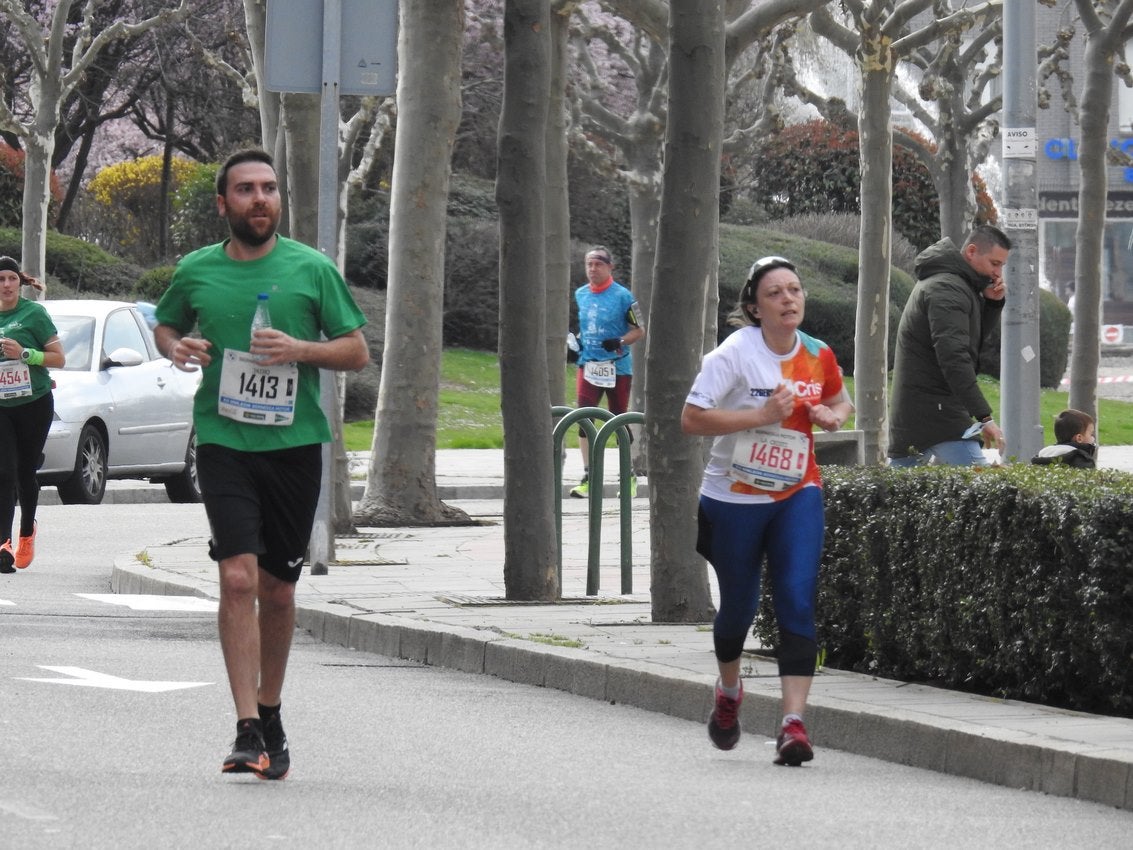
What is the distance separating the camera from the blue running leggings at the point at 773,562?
7.63 meters

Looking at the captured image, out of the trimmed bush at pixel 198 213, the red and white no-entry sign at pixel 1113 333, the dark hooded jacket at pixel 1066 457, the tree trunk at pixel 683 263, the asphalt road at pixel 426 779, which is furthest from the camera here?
the red and white no-entry sign at pixel 1113 333

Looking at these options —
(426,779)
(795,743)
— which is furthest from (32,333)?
(795,743)

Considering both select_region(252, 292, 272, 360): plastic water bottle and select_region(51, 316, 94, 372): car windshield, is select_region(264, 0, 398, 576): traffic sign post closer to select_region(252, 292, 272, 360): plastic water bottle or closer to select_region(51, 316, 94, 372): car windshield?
select_region(252, 292, 272, 360): plastic water bottle

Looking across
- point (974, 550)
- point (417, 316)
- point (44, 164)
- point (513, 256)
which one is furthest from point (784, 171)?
point (974, 550)

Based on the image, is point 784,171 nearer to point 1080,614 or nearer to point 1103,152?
point 1103,152

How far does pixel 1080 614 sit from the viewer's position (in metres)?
7.72

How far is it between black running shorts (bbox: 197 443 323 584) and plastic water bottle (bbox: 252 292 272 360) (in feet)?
1.25

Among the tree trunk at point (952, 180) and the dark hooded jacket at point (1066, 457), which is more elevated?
the tree trunk at point (952, 180)

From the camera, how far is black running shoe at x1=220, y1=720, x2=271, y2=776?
690 cm

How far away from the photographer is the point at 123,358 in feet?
64.8

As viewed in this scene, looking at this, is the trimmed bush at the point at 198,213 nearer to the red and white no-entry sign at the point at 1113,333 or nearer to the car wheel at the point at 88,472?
the car wheel at the point at 88,472

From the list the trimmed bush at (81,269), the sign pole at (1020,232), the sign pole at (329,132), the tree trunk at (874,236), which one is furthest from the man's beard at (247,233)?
the trimmed bush at (81,269)

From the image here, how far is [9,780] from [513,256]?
541cm

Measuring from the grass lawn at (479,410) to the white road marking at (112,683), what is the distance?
15.7 m
